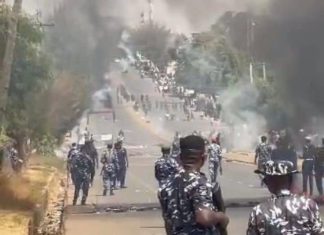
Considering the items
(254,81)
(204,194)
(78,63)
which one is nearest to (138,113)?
(254,81)

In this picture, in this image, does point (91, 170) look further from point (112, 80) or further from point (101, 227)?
point (112, 80)

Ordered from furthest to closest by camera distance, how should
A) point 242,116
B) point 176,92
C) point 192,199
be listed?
point 176,92
point 242,116
point 192,199

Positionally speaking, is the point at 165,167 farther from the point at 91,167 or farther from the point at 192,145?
the point at 91,167

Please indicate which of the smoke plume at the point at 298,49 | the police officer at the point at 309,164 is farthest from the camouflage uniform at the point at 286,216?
the smoke plume at the point at 298,49

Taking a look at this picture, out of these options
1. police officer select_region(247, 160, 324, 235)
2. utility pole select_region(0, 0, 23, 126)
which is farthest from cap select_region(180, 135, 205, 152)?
utility pole select_region(0, 0, 23, 126)

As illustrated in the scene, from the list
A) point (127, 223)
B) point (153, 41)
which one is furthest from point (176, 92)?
point (127, 223)

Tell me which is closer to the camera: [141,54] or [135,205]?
[135,205]

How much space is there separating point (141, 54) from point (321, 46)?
21.4 m

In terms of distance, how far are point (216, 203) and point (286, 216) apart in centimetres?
60

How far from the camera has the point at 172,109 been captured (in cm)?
5384

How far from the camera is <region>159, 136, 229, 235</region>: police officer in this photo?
4.45 m

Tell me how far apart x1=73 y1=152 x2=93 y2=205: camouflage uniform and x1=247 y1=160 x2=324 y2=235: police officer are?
1140cm

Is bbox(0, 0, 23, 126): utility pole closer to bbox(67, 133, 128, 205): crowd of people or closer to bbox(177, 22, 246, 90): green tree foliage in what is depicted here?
bbox(67, 133, 128, 205): crowd of people

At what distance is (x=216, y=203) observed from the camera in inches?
180
